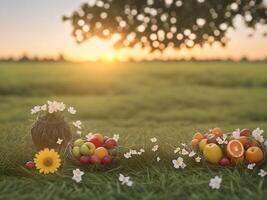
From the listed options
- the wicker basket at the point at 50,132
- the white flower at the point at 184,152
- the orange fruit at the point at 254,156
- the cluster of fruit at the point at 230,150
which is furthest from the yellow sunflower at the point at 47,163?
the orange fruit at the point at 254,156

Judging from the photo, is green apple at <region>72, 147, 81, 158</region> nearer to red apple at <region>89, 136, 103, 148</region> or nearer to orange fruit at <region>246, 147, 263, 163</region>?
red apple at <region>89, 136, 103, 148</region>

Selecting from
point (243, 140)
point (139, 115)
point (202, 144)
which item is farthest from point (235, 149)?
point (139, 115)

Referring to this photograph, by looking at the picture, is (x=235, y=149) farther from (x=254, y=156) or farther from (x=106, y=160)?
(x=106, y=160)

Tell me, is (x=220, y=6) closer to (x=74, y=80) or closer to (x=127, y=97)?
(x=127, y=97)

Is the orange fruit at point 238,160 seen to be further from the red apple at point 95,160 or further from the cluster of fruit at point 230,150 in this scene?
the red apple at point 95,160

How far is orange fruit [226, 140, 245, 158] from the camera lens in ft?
30.2

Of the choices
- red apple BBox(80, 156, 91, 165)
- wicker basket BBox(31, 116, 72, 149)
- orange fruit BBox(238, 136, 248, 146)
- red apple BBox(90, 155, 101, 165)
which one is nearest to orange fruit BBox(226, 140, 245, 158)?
orange fruit BBox(238, 136, 248, 146)

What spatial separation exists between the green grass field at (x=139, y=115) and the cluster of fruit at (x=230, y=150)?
16cm

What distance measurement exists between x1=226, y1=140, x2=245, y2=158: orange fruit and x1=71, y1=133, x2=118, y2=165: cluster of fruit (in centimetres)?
169

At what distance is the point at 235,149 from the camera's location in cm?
930

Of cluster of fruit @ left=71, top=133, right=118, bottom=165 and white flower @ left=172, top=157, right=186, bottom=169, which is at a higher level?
cluster of fruit @ left=71, top=133, right=118, bottom=165

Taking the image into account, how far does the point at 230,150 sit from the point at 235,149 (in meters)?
0.08

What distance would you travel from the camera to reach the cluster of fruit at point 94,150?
929 cm

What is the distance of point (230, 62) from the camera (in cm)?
3472
